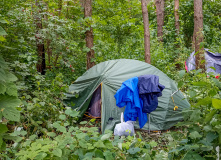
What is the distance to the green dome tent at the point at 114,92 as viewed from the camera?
4.04 m

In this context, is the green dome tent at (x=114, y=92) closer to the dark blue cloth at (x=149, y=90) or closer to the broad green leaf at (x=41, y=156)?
the dark blue cloth at (x=149, y=90)

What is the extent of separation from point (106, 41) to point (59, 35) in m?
2.13

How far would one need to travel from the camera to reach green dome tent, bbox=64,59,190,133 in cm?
404

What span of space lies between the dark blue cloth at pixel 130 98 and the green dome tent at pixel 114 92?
619 millimetres

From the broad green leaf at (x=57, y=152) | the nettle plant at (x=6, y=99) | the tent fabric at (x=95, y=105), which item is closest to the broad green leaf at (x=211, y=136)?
the broad green leaf at (x=57, y=152)

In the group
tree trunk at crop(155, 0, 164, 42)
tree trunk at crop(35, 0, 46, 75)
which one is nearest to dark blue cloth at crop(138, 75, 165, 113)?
tree trunk at crop(35, 0, 46, 75)

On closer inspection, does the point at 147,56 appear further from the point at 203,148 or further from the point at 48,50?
the point at 203,148

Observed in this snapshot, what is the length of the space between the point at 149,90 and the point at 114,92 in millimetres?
1066

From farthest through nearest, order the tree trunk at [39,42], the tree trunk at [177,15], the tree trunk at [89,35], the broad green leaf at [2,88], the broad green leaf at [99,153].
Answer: the tree trunk at [177,15]
the tree trunk at [89,35]
the tree trunk at [39,42]
the broad green leaf at [99,153]
the broad green leaf at [2,88]

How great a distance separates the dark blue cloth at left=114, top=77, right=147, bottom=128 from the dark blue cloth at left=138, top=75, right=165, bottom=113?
88 millimetres

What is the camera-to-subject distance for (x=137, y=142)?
1636mm

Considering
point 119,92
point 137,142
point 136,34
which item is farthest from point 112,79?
point 136,34

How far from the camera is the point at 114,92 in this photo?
4.20 metres

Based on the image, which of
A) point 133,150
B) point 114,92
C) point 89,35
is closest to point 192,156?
point 133,150
